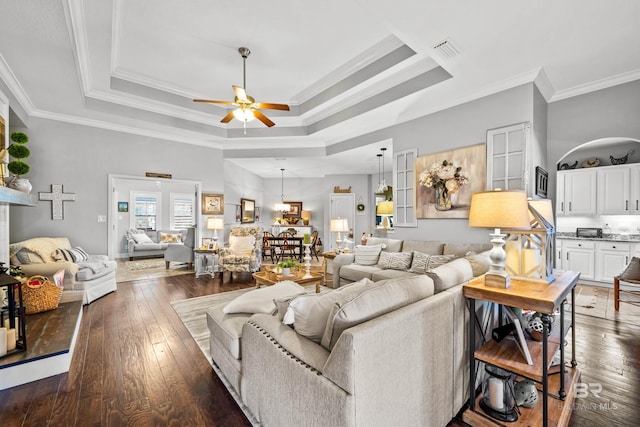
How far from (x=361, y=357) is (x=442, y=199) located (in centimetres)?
376

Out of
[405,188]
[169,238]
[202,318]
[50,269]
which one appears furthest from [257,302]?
[169,238]

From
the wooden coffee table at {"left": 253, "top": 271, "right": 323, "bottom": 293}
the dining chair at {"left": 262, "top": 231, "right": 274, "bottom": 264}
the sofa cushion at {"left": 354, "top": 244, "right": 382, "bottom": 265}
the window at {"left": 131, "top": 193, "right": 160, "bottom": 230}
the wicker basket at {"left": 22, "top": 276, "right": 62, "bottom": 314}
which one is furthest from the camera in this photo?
the window at {"left": 131, "top": 193, "right": 160, "bottom": 230}

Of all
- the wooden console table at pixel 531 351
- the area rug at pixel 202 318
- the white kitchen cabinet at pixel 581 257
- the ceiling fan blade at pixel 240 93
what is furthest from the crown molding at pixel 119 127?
the white kitchen cabinet at pixel 581 257

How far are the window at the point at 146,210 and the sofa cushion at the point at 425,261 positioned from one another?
28.6ft

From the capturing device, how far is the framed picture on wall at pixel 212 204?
6551 millimetres

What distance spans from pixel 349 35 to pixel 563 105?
3.23 m

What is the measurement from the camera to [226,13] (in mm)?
3055

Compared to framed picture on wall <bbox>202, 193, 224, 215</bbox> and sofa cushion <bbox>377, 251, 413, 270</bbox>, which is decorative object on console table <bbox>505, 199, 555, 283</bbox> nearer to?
sofa cushion <bbox>377, 251, 413, 270</bbox>

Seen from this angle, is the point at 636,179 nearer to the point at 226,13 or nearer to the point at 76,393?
the point at 226,13

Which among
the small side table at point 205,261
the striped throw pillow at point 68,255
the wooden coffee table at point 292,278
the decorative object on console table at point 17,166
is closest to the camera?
the decorative object on console table at point 17,166

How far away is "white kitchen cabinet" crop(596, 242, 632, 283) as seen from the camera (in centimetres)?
437

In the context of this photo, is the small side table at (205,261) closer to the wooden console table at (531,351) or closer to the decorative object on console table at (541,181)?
the wooden console table at (531,351)

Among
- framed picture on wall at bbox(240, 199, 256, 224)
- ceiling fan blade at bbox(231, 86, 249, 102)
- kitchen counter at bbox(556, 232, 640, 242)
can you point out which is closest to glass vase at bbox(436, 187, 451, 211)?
kitchen counter at bbox(556, 232, 640, 242)

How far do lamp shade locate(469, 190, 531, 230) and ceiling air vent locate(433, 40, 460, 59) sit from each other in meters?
2.04
